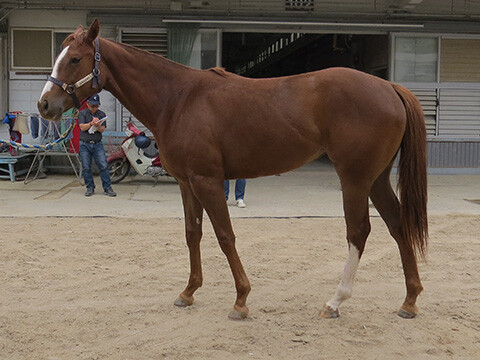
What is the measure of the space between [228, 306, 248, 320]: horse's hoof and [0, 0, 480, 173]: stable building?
770cm

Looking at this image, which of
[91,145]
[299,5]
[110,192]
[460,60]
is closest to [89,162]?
[91,145]

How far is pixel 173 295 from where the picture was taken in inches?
160

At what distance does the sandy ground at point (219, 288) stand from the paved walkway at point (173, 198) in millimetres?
76

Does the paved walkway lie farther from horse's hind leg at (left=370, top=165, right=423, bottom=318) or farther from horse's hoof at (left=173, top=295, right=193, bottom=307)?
horse's hind leg at (left=370, top=165, right=423, bottom=318)

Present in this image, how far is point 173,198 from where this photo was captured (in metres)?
8.46

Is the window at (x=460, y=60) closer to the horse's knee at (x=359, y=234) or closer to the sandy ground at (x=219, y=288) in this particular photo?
the sandy ground at (x=219, y=288)

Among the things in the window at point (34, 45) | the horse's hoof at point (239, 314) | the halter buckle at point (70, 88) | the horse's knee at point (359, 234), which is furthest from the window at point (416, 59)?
the halter buckle at point (70, 88)

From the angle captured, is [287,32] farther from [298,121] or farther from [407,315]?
[407,315]

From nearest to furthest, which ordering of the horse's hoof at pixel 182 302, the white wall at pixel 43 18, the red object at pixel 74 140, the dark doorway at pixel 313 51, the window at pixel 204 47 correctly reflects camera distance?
the horse's hoof at pixel 182 302
the red object at pixel 74 140
the white wall at pixel 43 18
the window at pixel 204 47
the dark doorway at pixel 313 51

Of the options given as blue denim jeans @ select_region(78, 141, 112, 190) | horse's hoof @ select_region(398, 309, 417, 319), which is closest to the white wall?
blue denim jeans @ select_region(78, 141, 112, 190)

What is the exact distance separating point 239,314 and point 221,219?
2.00 feet

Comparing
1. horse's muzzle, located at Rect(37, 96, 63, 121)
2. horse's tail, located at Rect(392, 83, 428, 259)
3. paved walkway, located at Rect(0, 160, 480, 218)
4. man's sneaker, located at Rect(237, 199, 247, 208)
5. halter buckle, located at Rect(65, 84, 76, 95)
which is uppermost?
halter buckle, located at Rect(65, 84, 76, 95)

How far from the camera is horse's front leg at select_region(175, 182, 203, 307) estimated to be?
3840mm

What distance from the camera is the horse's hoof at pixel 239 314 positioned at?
11.7 ft
